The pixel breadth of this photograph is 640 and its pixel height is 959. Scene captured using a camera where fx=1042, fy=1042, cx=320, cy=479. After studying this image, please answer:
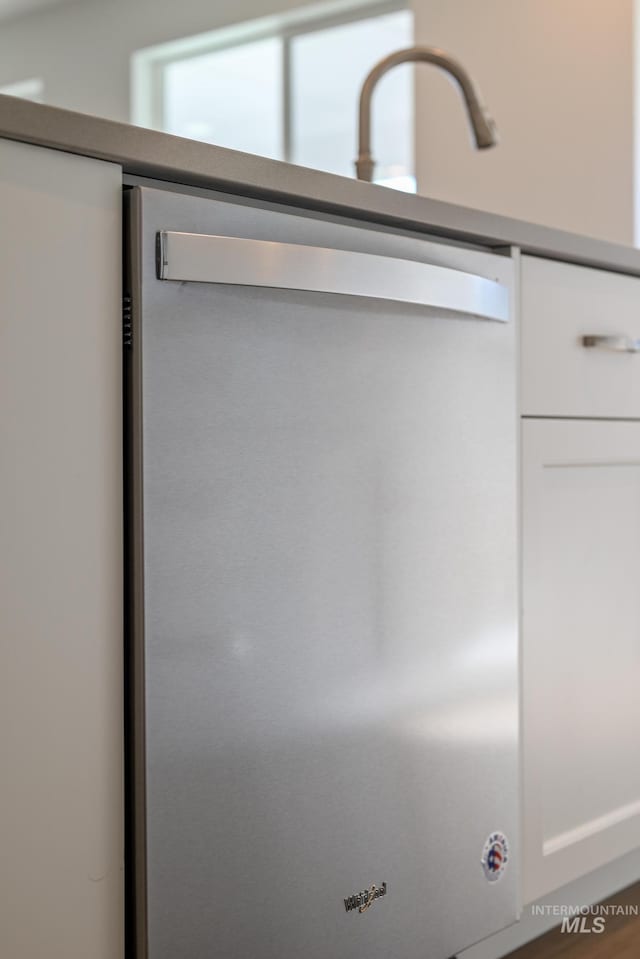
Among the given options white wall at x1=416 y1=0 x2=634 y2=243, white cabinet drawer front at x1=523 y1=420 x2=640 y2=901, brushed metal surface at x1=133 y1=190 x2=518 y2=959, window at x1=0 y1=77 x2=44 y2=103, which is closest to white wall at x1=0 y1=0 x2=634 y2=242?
white wall at x1=416 y1=0 x2=634 y2=243

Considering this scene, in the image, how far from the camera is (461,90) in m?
1.74

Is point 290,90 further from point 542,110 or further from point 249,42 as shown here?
point 542,110

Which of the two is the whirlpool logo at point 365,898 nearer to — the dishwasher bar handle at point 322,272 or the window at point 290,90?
the dishwasher bar handle at point 322,272

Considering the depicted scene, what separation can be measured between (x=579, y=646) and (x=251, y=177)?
Result: 0.77m

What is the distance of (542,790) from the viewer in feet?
4.27

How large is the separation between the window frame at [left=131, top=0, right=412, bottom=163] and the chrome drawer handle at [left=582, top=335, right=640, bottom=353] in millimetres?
2531

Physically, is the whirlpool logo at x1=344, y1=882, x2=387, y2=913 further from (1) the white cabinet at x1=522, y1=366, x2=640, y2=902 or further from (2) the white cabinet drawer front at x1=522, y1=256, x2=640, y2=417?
(2) the white cabinet drawer front at x1=522, y1=256, x2=640, y2=417

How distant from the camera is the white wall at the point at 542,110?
2.43 metres

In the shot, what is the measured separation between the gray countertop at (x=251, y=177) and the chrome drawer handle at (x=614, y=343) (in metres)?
0.13

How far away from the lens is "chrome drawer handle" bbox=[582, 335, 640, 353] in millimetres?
1374

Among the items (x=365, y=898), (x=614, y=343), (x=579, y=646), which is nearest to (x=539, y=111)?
(x=614, y=343)

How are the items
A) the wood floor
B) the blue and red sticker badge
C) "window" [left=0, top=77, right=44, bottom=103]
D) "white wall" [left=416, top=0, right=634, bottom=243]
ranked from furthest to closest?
"window" [left=0, top=77, right=44, bottom=103], "white wall" [left=416, top=0, right=634, bottom=243], the wood floor, the blue and red sticker badge

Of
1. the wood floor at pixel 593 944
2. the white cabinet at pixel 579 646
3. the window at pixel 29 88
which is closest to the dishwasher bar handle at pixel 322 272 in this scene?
the white cabinet at pixel 579 646

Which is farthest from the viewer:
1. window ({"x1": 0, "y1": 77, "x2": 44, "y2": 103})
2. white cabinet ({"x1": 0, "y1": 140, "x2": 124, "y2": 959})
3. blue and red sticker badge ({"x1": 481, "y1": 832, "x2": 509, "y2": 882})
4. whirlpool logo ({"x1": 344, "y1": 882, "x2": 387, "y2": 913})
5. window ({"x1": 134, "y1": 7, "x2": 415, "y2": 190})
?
window ({"x1": 0, "y1": 77, "x2": 44, "y2": 103})
